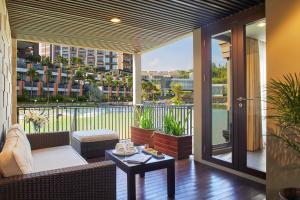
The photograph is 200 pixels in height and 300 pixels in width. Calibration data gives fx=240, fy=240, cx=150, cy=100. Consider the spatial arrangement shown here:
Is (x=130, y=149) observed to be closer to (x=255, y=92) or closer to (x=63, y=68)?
(x=255, y=92)

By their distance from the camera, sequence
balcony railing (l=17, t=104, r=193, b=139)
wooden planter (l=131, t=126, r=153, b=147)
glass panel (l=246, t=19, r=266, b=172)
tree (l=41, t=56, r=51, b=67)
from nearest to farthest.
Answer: glass panel (l=246, t=19, r=266, b=172)
balcony railing (l=17, t=104, r=193, b=139)
wooden planter (l=131, t=126, r=153, b=147)
tree (l=41, t=56, r=51, b=67)

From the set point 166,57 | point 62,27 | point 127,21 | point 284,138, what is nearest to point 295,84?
point 284,138

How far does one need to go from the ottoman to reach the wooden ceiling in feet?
6.31

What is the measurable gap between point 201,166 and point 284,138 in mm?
1867

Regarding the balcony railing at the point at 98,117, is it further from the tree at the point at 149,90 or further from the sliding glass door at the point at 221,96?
the sliding glass door at the point at 221,96

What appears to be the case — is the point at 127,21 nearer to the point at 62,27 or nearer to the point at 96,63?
the point at 62,27

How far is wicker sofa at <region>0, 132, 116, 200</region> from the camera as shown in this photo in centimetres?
165

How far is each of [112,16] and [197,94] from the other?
194 cm

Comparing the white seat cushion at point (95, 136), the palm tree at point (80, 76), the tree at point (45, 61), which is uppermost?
the tree at point (45, 61)

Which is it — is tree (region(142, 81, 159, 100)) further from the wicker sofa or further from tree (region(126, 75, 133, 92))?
the wicker sofa

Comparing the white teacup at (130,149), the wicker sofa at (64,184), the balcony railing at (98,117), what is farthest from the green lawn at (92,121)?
the wicker sofa at (64,184)

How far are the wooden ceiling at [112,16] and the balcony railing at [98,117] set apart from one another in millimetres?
1515

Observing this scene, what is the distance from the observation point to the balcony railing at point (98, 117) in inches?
197

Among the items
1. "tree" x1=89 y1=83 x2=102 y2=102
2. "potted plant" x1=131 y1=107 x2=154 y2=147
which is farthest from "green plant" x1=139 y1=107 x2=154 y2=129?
"tree" x1=89 y1=83 x2=102 y2=102
